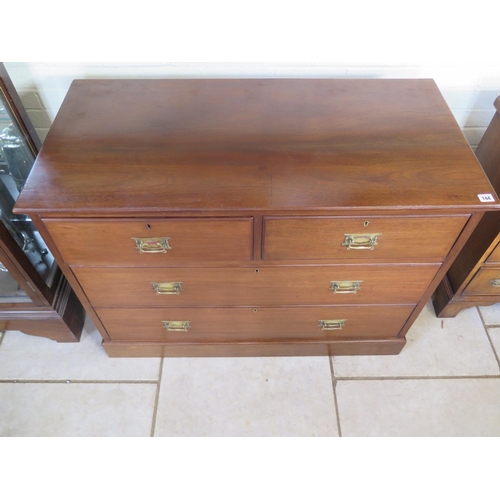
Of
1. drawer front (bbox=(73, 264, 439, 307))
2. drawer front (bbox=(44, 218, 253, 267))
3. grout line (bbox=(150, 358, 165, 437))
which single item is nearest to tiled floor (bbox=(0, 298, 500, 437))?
grout line (bbox=(150, 358, 165, 437))

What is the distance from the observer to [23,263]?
1.43 metres

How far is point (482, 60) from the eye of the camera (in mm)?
1491

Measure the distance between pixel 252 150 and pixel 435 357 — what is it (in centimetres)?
113

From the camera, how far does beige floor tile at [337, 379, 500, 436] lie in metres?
1.55

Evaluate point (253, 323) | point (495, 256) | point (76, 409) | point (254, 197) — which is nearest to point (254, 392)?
point (253, 323)

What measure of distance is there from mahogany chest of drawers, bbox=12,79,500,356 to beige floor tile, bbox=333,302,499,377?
283 millimetres

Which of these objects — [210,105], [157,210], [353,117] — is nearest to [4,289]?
[157,210]

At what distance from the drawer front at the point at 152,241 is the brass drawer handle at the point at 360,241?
0.85 ft

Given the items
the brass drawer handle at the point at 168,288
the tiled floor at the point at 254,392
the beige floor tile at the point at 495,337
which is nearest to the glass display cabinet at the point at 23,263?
the tiled floor at the point at 254,392

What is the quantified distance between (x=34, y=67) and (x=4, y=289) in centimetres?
77

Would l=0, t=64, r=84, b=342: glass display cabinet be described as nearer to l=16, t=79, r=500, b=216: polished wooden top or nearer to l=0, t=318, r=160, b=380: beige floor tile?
l=0, t=318, r=160, b=380: beige floor tile

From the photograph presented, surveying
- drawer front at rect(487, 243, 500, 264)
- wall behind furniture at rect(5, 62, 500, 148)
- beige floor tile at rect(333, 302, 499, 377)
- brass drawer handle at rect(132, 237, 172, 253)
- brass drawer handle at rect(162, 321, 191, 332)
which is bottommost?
beige floor tile at rect(333, 302, 499, 377)

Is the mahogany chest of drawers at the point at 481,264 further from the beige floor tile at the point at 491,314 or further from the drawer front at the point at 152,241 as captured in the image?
the drawer front at the point at 152,241

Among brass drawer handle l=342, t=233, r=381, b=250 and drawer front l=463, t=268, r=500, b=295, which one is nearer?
brass drawer handle l=342, t=233, r=381, b=250
